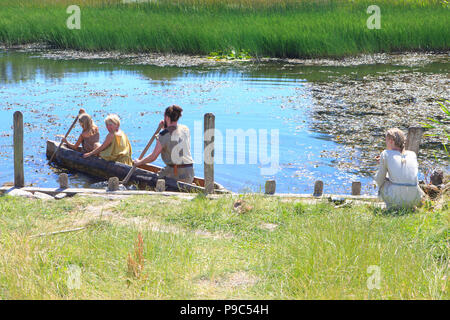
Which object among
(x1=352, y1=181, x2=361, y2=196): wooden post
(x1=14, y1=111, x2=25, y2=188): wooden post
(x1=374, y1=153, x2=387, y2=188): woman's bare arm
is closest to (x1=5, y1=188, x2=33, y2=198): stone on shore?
(x1=14, y1=111, x2=25, y2=188): wooden post

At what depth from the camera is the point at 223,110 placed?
15922 millimetres

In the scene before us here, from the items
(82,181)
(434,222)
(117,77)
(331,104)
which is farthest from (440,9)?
(434,222)

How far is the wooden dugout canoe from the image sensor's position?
9.00 metres

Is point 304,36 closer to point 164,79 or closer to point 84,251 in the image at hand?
point 164,79

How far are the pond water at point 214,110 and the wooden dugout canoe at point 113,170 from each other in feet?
0.82

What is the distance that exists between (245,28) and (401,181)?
17.2 m

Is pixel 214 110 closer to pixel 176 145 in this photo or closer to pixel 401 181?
pixel 176 145

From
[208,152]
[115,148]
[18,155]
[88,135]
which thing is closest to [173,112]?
[208,152]

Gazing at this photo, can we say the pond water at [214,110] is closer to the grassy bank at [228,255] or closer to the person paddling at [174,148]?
the person paddling at [174,148]

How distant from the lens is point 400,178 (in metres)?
7.19

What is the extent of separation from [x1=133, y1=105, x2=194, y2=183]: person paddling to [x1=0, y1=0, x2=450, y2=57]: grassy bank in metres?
14.7

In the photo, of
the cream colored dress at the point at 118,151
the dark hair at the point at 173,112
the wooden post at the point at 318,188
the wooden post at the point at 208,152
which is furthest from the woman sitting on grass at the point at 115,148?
the wooden post at the point at 318,188

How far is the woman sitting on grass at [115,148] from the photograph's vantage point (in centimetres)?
1029
